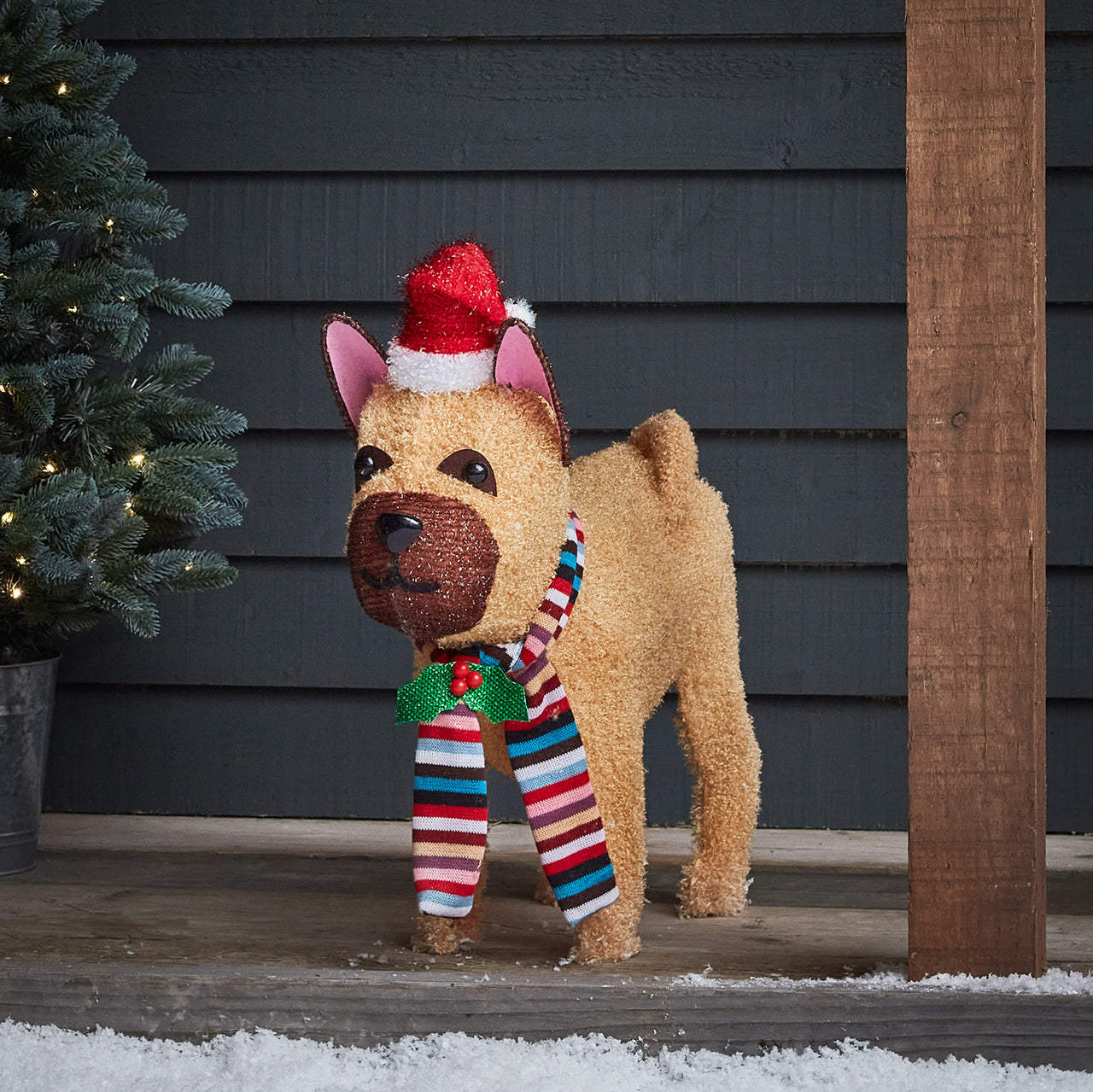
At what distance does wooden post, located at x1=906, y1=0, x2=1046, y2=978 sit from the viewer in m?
1.13

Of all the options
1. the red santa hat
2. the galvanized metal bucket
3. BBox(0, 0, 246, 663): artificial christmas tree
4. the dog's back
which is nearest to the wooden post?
the dog's back

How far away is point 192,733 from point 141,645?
169mm

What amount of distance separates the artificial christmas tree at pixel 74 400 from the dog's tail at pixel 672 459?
2.10 feet

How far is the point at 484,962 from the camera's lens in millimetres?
1293

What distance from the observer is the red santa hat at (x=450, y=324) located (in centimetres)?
119

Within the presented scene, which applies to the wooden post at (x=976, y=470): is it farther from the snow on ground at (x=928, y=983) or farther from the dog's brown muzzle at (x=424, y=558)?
the dog's brown muzzle at (x=424, y=558)

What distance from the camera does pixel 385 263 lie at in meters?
1.94

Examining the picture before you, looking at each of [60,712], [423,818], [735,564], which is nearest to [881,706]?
[735,564]

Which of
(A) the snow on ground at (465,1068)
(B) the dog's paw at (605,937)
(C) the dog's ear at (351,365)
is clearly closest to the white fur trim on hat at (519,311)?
(C) the dog's ear at (351,365)

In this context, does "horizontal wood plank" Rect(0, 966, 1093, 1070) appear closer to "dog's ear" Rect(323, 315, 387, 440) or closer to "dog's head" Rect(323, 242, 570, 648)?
"dog's head" Rect(323, 242, 570, 648)

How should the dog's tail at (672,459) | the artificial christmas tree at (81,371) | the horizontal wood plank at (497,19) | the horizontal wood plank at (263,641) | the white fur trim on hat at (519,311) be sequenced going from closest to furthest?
the white fur trim on hat at (519,311)
the dog's tail at (672,459)
the artificial christmas tree at (81,371)
the horizontal wood plank at (497,19)
the horizontal wood plank at (263,641)

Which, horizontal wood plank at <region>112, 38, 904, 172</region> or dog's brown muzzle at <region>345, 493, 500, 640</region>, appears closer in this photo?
dog's brown muzzle at <region>345, 493, 500, 640</region>

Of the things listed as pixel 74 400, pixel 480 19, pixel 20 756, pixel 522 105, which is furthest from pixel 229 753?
pixel 480 19

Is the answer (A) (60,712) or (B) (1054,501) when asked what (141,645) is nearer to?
(A) (60,712)
